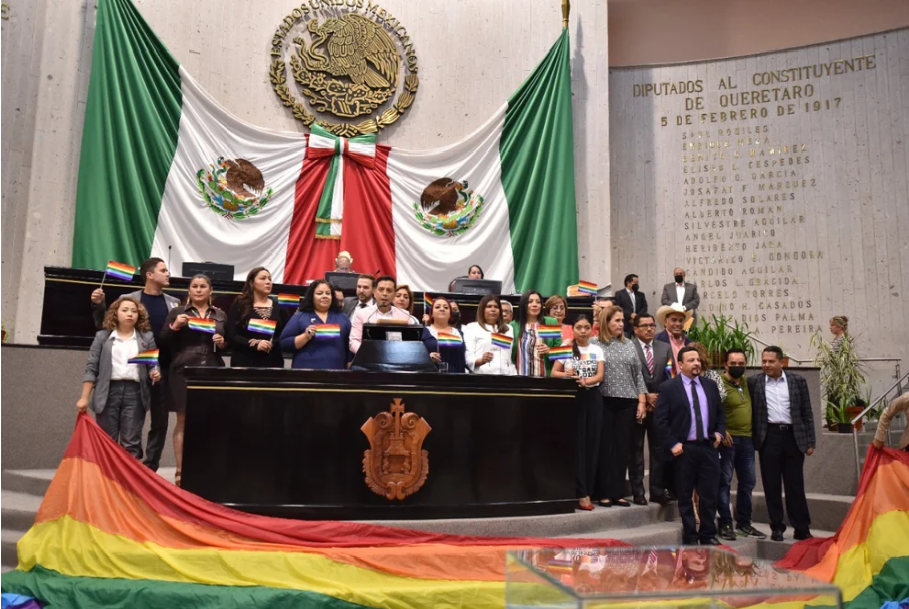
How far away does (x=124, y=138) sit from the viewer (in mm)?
9461

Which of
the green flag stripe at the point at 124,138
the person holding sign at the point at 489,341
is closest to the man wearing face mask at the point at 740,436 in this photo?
the person holding sign at the point at 489,341

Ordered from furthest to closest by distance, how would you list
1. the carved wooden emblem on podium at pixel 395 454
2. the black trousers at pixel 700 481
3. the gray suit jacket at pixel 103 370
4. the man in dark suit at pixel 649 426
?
the man in dark suit at pixel 649 426, the black trousers at pixel 700 481, the gray suit jacket at pixel 103 370, the carved wooden emblem on podium at pixel 395 454

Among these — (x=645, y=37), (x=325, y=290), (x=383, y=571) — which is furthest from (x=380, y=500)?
(x=645, y=37)

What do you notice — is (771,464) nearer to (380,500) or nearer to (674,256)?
(380,500)

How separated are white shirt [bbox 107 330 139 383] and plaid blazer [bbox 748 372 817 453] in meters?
4.67

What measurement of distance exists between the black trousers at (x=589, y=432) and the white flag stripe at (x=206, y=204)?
548cm

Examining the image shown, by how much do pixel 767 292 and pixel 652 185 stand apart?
228 cm

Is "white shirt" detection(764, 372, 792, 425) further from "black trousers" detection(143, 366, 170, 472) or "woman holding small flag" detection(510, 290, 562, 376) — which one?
"black trousers" detection(143, 366, 170, 472)

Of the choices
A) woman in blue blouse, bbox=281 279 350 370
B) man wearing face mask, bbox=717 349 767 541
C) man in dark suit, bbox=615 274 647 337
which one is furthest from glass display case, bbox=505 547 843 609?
man in dark suit, bbox=615 274 647 337

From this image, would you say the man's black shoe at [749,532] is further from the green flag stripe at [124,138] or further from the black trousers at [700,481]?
the green flag stripe at [124,138]

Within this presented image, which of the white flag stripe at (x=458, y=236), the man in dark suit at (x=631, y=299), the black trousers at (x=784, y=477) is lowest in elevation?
the black trousers at (x=784, y=477)

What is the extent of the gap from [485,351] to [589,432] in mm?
978

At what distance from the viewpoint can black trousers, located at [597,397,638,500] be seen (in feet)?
19.3

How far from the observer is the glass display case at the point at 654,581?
175 cm
